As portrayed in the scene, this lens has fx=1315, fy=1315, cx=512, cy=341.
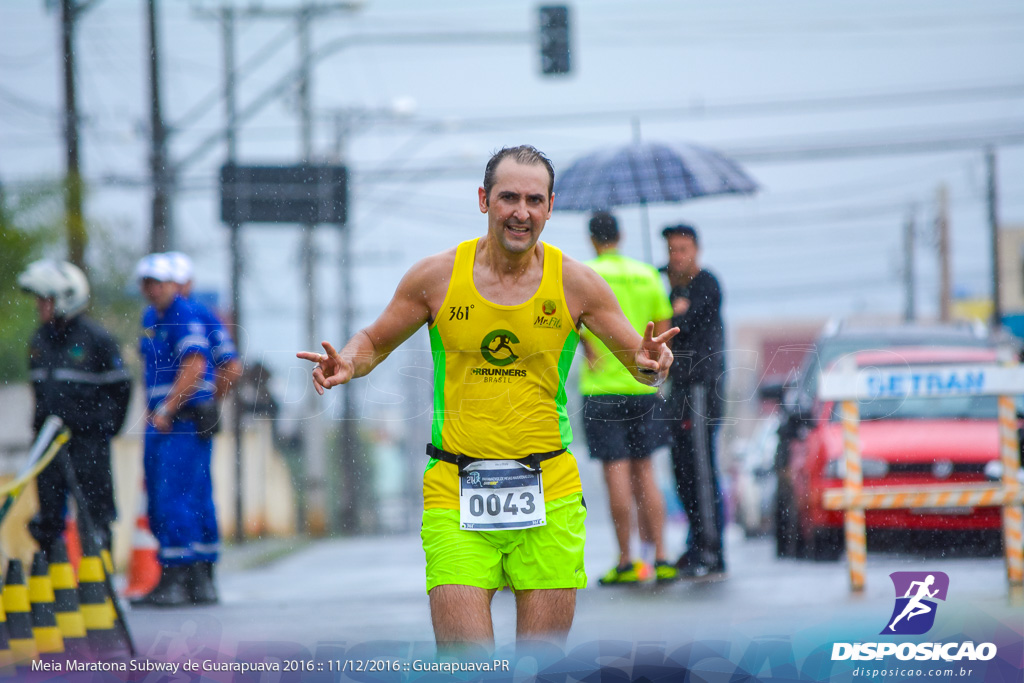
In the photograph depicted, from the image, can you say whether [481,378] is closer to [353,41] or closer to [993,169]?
[353,41]

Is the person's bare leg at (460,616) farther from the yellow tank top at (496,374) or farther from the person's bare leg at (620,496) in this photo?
the person's bare leg at (620,496)

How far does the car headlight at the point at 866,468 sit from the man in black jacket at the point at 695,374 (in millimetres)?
1276

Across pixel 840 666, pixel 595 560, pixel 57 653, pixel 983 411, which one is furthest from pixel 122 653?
pixel 983 411

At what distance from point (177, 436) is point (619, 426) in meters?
2.12

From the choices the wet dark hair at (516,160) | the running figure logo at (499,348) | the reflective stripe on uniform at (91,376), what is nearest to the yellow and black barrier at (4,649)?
the reflective stripe on uniform at (91,376)

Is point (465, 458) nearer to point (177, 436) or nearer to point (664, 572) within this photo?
→ point (664, 572)

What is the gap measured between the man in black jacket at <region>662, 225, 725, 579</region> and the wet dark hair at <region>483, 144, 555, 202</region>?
2.22 metres

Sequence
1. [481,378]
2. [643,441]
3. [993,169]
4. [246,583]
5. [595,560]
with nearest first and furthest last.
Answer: [481,378], [643,441], [993,169], [595,560], [246,583]

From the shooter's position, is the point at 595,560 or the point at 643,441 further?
the point at 595,560

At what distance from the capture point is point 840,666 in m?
4.11

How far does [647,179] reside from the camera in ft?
18.5

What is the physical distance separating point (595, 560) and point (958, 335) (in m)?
2.61

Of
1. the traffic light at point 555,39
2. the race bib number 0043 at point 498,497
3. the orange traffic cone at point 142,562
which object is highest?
the traffic light at point 555,39

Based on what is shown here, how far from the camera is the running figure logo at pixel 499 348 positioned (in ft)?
11.9
